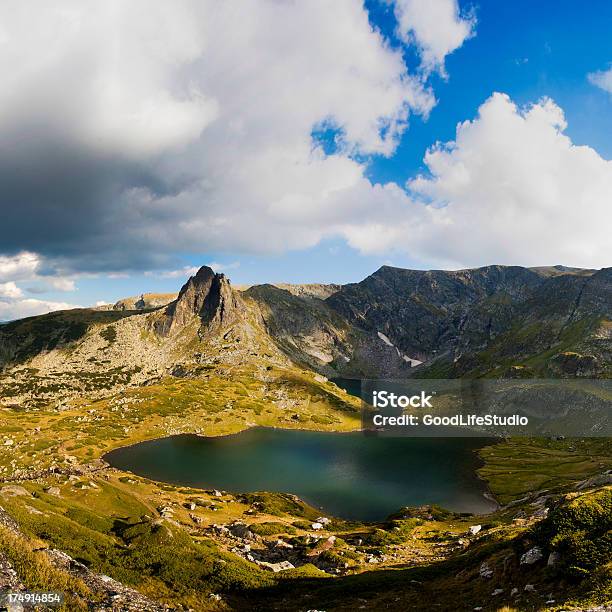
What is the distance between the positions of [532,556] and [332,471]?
135575 mm

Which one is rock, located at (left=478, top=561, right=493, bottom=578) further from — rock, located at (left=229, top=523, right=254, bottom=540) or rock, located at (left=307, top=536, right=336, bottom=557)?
rock, located at (left=229, top=523, right=254, bottom=540)

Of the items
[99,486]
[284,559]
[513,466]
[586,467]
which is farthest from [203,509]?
[586,467]

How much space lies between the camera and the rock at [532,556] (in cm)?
2966

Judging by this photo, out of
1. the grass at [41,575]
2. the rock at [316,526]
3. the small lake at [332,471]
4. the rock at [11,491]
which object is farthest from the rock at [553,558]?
the small lake at [332,471]

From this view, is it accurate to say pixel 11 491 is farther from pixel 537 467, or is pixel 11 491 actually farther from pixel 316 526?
pixel 537 467

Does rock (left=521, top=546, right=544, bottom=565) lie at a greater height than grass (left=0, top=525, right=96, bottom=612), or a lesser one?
lesser

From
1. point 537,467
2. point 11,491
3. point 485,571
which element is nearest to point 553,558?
point 485,571

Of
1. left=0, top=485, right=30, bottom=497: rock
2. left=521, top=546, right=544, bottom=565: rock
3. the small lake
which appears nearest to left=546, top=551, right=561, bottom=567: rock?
left=521, top=546, right=544, bottom=565: rock

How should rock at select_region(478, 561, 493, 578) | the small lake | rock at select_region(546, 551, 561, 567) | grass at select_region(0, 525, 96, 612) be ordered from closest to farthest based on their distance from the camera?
grass at select_region(0, 525, 96, 612)
rock at select_region(546, 551, 561, 567)
rock at select_region(478, 561, 493, 578)
the small lake

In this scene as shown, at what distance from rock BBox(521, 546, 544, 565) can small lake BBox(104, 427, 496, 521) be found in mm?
88760

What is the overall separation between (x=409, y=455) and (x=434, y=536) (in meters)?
109

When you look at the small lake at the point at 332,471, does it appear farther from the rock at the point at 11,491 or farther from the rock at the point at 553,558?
the rock at the point at 553,558

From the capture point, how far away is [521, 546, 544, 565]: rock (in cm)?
2966

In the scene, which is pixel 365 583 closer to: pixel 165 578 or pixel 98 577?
pixel 165 578
